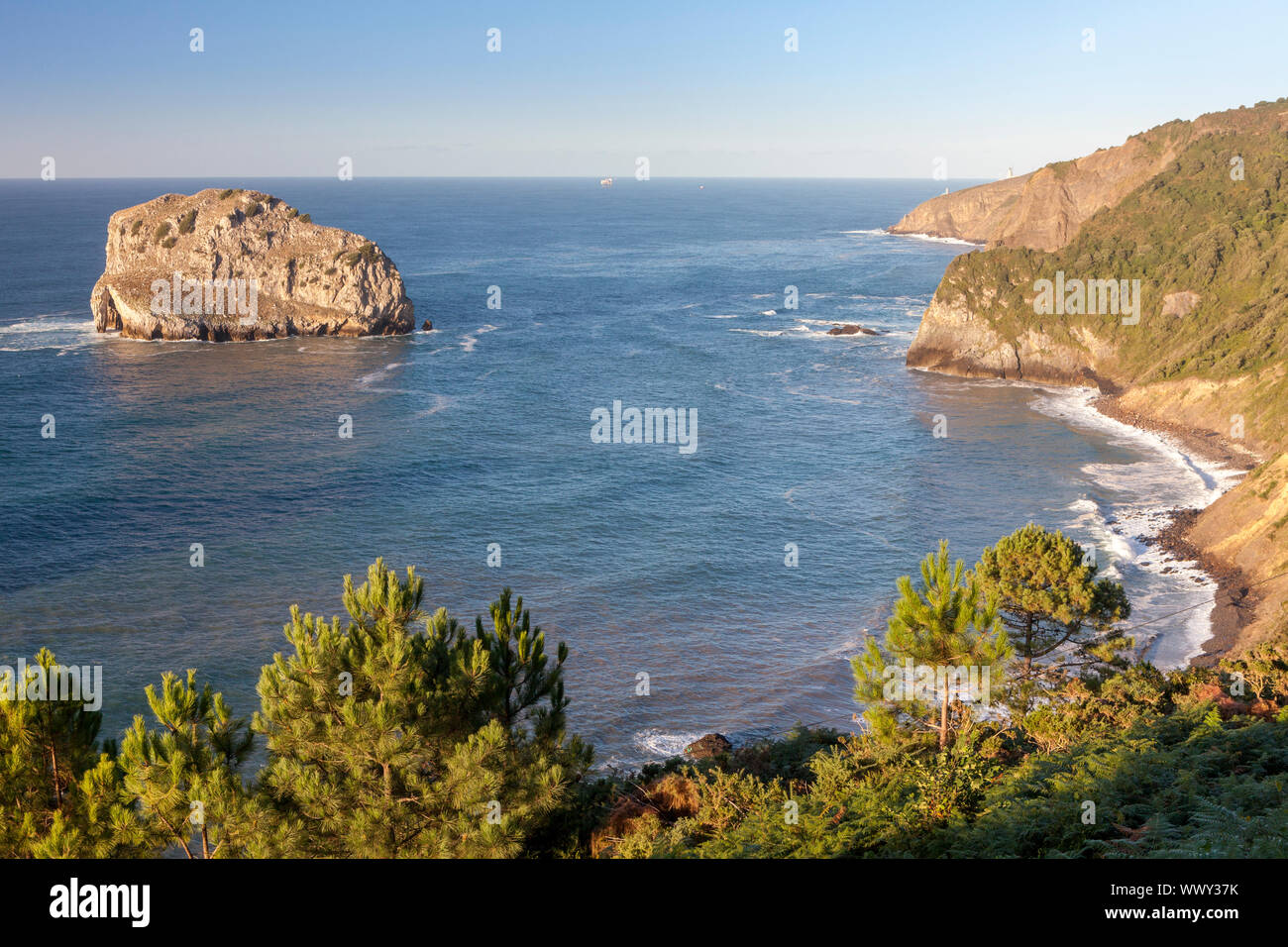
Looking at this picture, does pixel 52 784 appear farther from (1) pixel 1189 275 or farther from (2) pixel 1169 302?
(1) pixel 1189 275

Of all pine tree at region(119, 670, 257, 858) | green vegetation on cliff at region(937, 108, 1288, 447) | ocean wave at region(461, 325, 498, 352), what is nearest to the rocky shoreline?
green vegetation on cliff at region(937, 108, 1288, 447)

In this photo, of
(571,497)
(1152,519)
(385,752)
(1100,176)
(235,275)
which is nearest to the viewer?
(385,752)

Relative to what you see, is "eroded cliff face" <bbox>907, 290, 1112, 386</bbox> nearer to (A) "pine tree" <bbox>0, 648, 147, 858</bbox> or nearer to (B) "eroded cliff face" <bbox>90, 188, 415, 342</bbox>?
(B) "eroded cliff face" <bbox>90, 188, 415, 342</bbox>

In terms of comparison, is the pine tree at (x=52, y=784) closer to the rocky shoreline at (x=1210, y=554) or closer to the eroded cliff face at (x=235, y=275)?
the rocky shoreline at (x=1210, y=554)

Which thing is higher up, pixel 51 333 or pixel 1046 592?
pixel 51 333

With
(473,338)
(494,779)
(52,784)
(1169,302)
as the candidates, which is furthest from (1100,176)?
(52,784)

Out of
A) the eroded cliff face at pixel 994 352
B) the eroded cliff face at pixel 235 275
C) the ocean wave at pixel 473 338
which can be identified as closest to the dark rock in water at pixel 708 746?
the eroded cliff face at pixel 994 352
